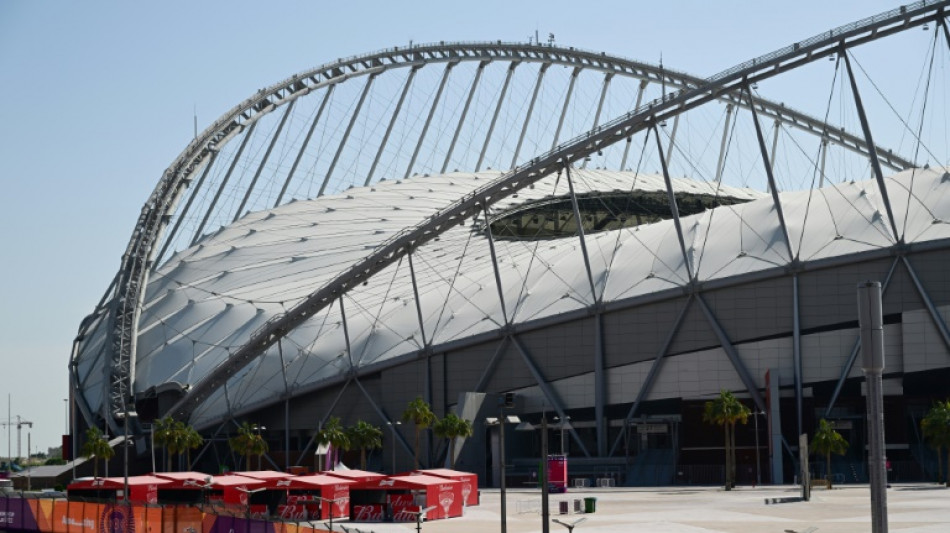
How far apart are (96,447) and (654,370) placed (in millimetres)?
43533

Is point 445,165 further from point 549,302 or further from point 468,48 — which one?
point 549,302

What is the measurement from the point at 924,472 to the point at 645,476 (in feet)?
62.8

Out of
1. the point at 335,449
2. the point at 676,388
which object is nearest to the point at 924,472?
the point at 676,388

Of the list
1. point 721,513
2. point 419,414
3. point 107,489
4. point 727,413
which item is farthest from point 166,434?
point 721,513

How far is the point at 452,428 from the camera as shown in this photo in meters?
97.8

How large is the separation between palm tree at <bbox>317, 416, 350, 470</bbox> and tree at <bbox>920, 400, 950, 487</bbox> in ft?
132

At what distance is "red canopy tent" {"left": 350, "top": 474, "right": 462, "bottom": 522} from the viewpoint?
7238 centimetres

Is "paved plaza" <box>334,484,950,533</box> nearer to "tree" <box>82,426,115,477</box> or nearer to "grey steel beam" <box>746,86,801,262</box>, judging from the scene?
"grey steel beam" <box>746,86,801,262</box>

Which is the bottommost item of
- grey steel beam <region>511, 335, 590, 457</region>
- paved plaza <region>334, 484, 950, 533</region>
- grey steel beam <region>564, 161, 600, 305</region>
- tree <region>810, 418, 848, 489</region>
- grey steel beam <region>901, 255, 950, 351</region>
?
paved plaza <region>334, 484, 950, 533</region>

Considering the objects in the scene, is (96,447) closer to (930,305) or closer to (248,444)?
(248,444)

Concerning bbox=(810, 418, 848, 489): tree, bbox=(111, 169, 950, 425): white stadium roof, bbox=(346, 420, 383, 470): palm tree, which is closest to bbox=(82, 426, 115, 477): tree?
bbox=(111, 169, 950, 425): white stadium roof

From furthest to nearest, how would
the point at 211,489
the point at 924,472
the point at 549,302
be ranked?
the point at 549,302
the point at 924,472
the point at 211,489

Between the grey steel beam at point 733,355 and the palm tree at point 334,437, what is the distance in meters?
27.5

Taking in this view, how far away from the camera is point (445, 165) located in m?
138
